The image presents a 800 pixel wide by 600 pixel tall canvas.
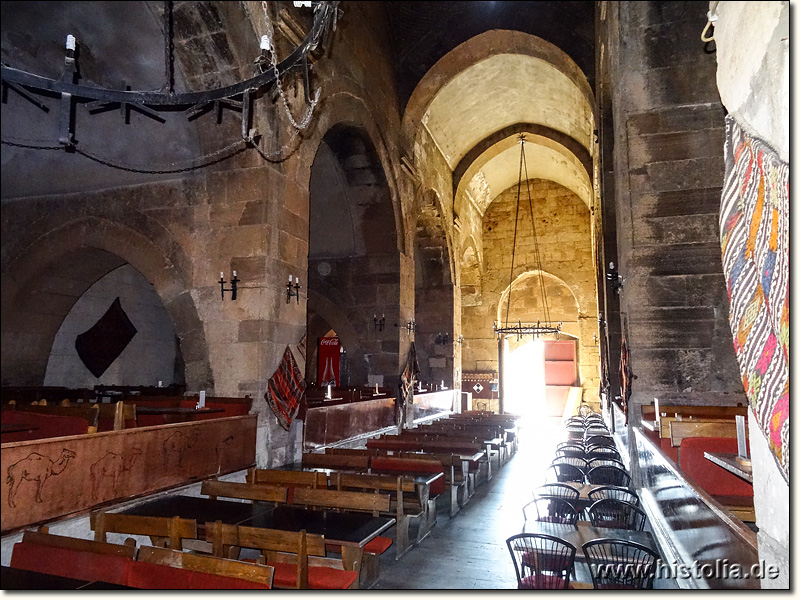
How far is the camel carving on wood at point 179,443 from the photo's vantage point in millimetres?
4781

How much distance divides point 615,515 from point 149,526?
3.40m

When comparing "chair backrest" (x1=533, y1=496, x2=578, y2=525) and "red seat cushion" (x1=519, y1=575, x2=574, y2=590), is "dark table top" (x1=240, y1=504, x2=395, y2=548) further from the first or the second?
"chair backrest" (x1=533, y1=496, x2=578, y2=525)

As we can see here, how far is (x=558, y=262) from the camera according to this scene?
1872cm

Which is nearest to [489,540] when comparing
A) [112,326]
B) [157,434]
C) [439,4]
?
[157,434]

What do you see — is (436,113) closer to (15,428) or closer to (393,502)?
(393,502)

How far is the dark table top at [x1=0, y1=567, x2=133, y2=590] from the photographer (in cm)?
222

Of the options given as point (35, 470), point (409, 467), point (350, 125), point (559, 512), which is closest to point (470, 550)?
point (559, 512)

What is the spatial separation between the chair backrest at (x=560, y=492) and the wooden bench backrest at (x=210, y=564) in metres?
2.39

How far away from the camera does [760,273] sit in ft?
5.75

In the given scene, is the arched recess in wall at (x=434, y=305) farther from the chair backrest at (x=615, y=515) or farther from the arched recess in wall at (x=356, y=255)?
the chair backrest at (x=615, y=515)

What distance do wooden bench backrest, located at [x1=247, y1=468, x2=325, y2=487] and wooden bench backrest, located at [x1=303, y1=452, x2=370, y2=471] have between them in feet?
3.54

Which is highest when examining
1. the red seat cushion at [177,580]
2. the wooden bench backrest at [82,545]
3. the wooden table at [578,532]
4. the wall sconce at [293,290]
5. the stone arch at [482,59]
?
the stone arch at [482,59]

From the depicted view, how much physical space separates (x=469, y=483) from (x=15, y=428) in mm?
4548

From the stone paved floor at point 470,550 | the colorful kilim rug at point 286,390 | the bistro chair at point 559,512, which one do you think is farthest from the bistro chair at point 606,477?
the colorful kilim rug at point 286,390
